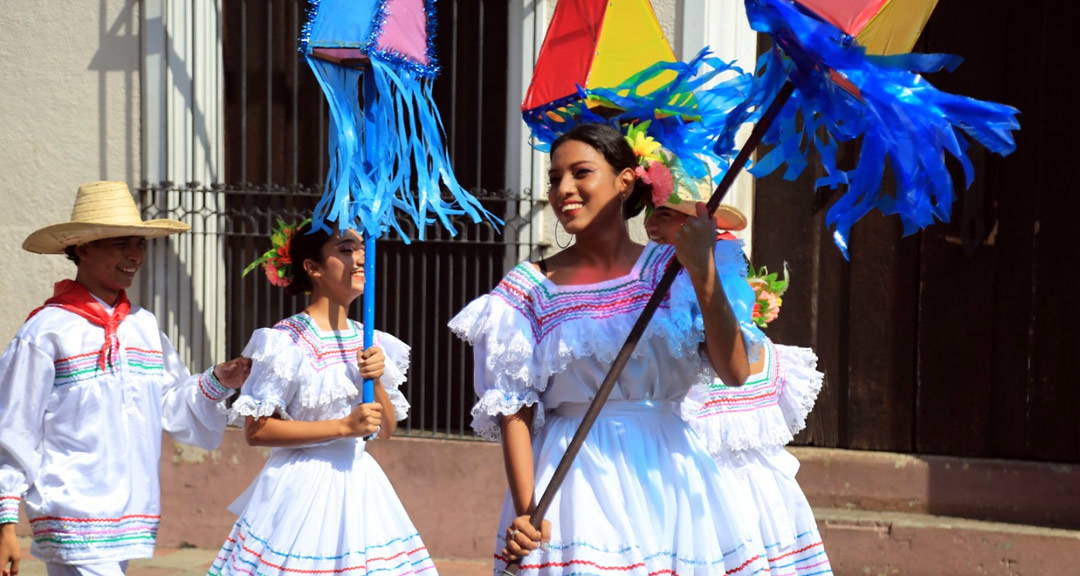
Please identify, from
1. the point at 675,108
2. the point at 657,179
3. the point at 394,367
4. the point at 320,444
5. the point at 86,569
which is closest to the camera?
the point at 657,179

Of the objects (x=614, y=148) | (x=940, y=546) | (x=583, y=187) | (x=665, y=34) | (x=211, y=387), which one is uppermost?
(x=665, y=34)

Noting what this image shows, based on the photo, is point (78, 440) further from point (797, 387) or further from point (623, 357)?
point (797, 387)

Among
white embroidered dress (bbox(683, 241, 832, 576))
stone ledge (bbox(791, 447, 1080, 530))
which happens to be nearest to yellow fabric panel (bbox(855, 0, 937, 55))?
white embroidered dress (bbox(683, 241, 832, 576))

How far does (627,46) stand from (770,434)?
5.20 ft

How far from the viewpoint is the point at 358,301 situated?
7.45m

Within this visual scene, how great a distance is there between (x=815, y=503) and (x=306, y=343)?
3.14 metres

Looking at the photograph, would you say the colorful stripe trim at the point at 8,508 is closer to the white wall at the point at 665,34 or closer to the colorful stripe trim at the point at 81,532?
the colorful stripe trim at the point at 81,532

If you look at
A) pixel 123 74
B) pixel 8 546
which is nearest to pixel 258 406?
pixel 8 546

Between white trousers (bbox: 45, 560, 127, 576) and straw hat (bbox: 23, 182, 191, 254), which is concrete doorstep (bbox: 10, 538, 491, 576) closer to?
white trousers (bbox: 45, 560, 127, 576)

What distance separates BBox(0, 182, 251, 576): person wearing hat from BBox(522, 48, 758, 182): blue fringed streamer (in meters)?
1.63

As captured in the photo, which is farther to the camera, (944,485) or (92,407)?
(944,485)

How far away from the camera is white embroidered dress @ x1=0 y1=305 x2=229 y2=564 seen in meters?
4.59

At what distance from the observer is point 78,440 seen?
4.68 m

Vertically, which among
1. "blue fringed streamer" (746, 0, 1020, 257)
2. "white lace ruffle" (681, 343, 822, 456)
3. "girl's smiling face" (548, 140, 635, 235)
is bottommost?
"white lace ruffle" (681, 343, 822, 456)
